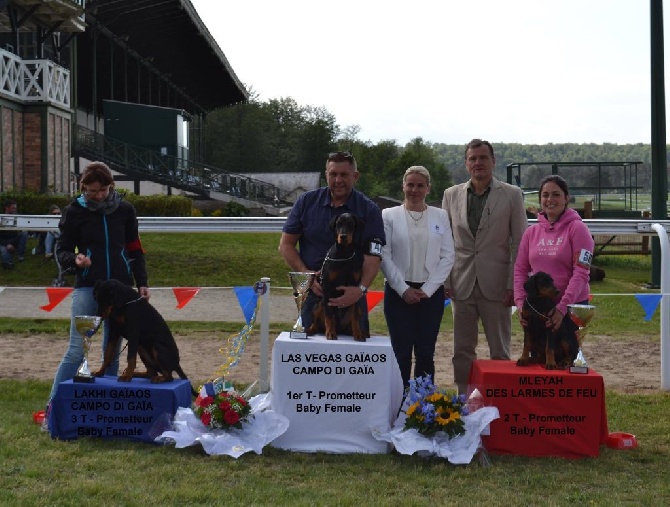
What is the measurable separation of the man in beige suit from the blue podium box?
205 cm

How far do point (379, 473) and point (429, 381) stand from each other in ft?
2.75

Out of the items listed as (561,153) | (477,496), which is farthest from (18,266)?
(561,153)

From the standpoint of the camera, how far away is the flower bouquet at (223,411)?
5934 mm

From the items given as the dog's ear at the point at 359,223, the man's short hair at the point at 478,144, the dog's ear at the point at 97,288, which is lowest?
the dog's ear at the point at 97,288

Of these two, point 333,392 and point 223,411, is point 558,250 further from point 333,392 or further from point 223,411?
point 223,411

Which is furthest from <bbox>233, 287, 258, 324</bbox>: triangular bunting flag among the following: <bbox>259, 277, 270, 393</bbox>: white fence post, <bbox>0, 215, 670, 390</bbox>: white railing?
<bbox>0, 215, 670, 390</bbox>: white railing

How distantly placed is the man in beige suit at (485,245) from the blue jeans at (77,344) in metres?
2.36

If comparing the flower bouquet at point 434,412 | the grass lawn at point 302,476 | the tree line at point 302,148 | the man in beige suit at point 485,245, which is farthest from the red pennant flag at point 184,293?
the tree line at point 302,148

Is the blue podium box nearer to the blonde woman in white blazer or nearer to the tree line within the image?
the blonde woman in white blazer

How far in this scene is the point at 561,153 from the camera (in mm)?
102812

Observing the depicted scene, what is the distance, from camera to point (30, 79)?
25.1 meters

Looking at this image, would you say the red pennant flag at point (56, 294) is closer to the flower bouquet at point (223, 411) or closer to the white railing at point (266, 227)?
the white railing at point (266, 227)

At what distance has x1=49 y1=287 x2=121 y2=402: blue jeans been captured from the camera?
6.38 m

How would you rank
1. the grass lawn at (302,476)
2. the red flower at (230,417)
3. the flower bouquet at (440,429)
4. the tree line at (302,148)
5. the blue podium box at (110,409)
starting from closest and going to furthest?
the grass lawn at (302,476)
the flower bouquet at (440,429)
the red flower at (230,417)
the blue podium box at (110,409)
the tree line at (302,148)
